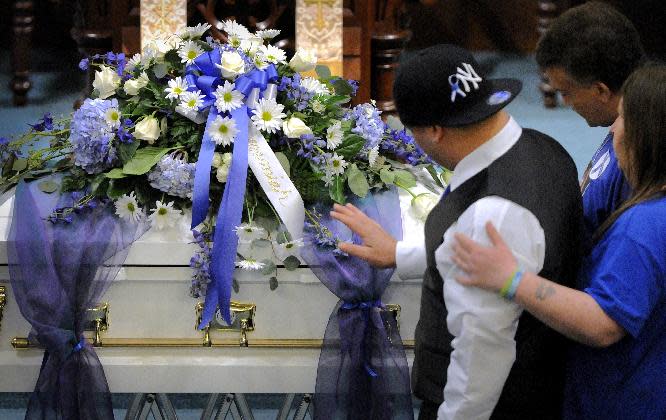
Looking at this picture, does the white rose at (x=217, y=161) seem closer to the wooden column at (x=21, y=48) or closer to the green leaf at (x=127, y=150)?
the green leaf at (x=127, y=150)

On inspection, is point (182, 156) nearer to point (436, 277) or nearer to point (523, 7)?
point (436, 277)

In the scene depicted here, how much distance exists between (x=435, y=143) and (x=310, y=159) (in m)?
0.63

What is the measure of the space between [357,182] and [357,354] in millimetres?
370

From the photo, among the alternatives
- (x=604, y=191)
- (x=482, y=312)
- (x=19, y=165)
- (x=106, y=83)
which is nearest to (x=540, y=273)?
(x=482, y=312)

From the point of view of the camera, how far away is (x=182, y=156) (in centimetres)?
220

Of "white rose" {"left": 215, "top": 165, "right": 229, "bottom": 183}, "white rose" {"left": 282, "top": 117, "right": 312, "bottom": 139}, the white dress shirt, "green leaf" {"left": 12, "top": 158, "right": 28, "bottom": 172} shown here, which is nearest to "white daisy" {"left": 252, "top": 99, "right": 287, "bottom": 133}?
"white rose" {"left": 282, "top": 117, "right": 312, "bottom": 139}

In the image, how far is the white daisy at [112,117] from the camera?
7.18 ft

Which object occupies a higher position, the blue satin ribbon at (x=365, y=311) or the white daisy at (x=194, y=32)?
the white daisy at (x=194, y=32)

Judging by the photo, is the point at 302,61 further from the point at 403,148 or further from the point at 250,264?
the point at 250,264

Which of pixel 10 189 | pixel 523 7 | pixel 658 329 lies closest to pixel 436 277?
pixel 658 329

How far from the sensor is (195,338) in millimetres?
2227

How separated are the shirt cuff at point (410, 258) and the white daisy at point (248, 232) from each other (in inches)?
15.8

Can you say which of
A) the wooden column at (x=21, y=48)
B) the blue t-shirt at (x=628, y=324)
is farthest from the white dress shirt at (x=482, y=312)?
the wooden column at (x=21, y=48)

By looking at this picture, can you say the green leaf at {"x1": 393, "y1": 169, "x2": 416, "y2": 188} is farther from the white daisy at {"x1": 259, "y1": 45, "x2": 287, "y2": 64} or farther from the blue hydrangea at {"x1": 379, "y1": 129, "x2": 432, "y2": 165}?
the white daisy at {"x1": 259, "y1": 45, "x2": 287, "y2": 64}
